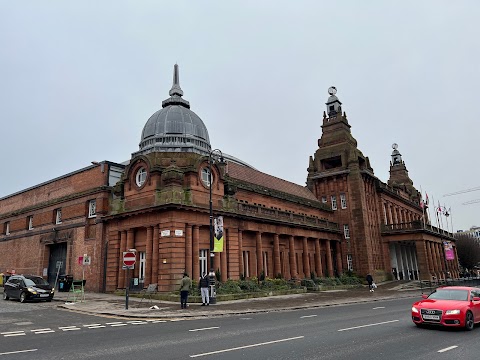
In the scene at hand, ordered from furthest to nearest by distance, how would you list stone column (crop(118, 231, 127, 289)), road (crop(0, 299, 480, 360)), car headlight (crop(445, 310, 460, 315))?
stone column (crop(118, 231, 127, 289))
car headlight (crop(445, 310, 460, 315))
road (crop(0, 299, 480, 360))

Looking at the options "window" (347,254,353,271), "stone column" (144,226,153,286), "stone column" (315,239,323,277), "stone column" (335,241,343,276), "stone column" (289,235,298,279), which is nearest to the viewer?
"stone column" (144,226,153,286)

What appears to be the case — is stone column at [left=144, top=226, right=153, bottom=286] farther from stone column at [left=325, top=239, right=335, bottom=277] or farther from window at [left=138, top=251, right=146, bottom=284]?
stone column at [left=325, top=239, right=335, bottom=277]

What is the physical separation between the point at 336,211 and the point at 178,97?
88.8ft

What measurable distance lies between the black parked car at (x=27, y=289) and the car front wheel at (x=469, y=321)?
2242cm

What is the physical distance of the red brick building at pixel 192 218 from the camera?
27266 millimetres

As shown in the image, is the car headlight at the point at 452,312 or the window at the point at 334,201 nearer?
the car headlight at the point at 452,312

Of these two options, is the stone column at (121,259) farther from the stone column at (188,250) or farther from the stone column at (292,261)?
the stone column at (292,261)

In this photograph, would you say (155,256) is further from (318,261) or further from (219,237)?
(318,261)

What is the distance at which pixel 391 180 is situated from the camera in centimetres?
7575

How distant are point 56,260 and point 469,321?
1333 inches

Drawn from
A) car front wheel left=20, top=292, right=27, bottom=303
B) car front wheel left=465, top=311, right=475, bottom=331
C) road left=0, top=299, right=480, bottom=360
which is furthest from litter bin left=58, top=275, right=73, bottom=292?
car front wheel left=465, top=311, right=475, bottom=331

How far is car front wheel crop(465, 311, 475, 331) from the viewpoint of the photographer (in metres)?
11.0

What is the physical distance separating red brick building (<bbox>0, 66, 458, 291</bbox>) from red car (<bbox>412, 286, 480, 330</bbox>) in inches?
526

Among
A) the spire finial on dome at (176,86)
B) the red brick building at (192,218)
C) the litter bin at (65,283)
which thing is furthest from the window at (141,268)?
the spire finial on dome at (176,86)
